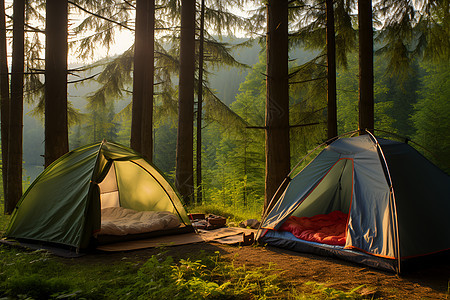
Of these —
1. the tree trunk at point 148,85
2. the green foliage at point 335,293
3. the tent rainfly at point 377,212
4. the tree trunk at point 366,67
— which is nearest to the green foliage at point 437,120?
the tree trunk at point 366,67

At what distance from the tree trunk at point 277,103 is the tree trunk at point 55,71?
146 inches

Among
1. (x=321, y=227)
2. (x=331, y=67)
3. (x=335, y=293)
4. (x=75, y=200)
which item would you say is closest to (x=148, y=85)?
(x=75, y=200)

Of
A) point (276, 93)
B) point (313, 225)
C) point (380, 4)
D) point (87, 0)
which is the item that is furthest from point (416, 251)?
point (87, 0)

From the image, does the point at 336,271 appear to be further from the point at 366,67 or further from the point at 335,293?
the point at 366,67

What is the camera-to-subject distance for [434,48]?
7371mm

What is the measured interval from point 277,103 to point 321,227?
2.28 m

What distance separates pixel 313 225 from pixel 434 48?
195 inches

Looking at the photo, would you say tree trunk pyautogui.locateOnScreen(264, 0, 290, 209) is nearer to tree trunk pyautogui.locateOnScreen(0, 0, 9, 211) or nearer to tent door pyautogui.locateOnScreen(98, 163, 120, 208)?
tent door pyautogui.locateOnScreen(98, 163, 120, 208)

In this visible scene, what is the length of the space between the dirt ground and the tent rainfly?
0.17m

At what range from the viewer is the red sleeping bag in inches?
185

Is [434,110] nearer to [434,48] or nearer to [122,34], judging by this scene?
[434,48]

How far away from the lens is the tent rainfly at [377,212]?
4.05m

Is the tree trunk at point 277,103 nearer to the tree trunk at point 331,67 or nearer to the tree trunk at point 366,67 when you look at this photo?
the tree trunk at point 366,67

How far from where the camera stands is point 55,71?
6188 mm
